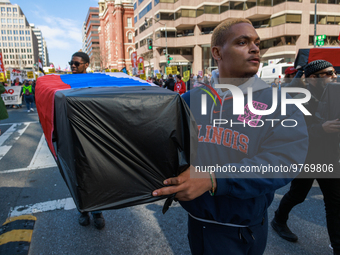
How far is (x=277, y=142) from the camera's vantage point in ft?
4.08

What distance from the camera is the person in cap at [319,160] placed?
2359mm

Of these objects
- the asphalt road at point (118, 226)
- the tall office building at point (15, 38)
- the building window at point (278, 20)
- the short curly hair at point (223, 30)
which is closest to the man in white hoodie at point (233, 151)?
the short curly hair at point (223, 30)

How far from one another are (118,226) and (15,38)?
550 feet

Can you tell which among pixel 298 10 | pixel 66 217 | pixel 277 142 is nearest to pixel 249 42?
pixel 277 142

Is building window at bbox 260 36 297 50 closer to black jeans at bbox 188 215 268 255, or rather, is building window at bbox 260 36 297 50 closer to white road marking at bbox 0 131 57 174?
white road marking at bbox 0 131 57 174

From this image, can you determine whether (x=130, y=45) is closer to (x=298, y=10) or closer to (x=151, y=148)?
(x=298, y=10)

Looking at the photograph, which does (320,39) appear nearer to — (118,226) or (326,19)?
(118,226)

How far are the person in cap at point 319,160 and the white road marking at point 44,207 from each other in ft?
9.41

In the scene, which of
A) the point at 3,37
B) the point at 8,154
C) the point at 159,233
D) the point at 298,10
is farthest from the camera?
the point at 3,37

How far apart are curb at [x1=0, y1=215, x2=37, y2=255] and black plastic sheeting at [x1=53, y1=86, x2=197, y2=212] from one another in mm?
1691

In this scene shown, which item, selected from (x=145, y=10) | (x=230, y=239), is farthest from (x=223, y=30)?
(x=145, y=10)

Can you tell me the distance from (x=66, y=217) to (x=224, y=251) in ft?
8.64

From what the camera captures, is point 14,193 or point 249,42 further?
point 14,193

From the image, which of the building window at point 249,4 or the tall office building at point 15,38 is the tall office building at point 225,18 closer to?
the building window at point 249,4
